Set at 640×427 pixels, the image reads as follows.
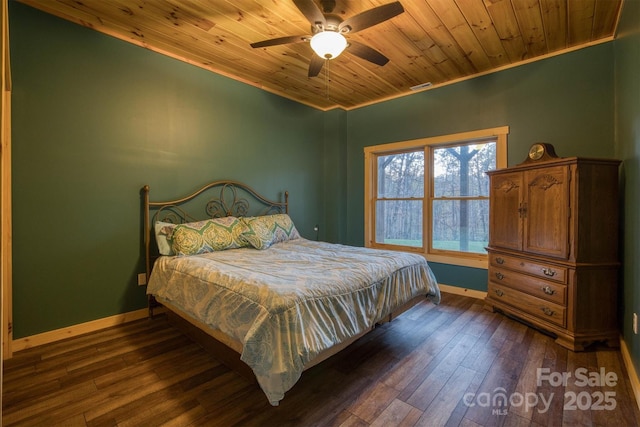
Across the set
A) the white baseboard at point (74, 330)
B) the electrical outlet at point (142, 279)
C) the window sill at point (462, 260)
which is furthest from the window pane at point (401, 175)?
the white baseboard at point (74, 330)

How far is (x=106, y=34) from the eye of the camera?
270 centimetres

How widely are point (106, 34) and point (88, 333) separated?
8.78 feet

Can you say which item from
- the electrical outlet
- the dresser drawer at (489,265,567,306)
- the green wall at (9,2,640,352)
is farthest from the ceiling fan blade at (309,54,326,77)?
the dresser drawer at (489,265,567,306)

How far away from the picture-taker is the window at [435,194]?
3646mm

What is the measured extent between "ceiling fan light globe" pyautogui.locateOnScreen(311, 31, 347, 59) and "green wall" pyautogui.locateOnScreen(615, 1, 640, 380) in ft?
6.15

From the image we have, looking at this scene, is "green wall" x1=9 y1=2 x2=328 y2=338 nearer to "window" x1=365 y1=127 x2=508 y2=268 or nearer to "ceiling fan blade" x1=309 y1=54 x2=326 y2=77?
"ceiling fan blade" x1=309 y1=54 x2=326 y2=77

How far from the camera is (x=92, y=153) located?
2.65 metres

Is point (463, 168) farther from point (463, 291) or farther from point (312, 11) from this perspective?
point (312, 11)

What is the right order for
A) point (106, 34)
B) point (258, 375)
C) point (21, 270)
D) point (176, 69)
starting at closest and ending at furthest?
point (258, 375), point (21, 270), point (106, 34), point (176, 69)

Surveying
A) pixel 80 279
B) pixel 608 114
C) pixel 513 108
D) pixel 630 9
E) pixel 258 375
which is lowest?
pixel 258 375

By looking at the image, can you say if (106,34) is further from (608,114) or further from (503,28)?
(608,114)

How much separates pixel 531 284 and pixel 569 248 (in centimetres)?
48

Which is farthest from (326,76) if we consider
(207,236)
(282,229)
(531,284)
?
(531,284)

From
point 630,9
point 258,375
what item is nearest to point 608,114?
point 630,9
